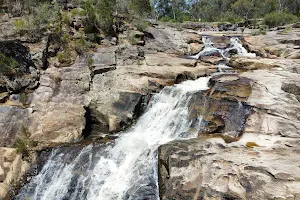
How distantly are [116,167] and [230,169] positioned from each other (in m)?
5.12

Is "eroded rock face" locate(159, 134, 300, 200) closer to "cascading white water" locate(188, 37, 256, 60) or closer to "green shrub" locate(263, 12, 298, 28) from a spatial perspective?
"cascading white water" locate(188, 37, 256, 60)

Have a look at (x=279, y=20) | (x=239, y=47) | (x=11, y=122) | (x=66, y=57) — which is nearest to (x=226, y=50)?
(x=239, y=47)

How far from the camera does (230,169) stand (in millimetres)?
7961

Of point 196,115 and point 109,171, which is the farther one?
point 196,115

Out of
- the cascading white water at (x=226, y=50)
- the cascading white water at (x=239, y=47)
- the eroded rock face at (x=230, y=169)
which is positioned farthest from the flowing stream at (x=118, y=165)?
the cascading white water at (x=239, y=47)

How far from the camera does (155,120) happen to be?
46.2 feet

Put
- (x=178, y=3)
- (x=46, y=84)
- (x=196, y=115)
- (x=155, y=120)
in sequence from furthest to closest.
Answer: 1. (x=178, y=3)
2. (x=46, y=84)
3. (x=155, y=120)
4. (x=196, y=115)

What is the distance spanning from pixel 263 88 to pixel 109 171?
27.8ft

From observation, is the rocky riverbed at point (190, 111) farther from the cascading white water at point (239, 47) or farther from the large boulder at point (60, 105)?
the cascading white water at point (239, 47)

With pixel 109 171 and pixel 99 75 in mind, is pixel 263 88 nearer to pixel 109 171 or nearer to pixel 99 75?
pixel 109 171

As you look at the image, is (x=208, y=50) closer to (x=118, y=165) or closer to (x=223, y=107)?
(x=223, y=107)

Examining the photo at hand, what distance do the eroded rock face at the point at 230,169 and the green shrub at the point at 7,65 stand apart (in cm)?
1118

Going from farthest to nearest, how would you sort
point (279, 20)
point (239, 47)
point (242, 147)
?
1. point (279, 20)
2. point (239, 47)
3. point (242, 147)

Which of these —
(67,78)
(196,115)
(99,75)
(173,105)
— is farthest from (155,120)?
(67,78)
